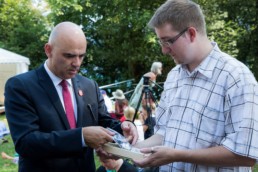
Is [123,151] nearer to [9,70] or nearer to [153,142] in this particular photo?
[153,142]

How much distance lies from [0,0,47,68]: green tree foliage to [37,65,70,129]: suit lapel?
18.0 meters

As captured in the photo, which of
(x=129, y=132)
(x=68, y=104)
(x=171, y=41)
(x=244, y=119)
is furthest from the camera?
(x=129, y=132)

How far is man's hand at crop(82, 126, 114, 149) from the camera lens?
2344 millimetres

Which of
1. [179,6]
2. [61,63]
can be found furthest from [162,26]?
[61,63]

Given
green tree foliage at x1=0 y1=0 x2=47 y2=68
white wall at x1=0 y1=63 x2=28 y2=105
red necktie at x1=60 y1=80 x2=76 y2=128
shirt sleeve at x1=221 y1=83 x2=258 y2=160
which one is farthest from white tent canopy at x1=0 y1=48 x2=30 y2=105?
shirt sleeve at x1=221 y1=83 x2=258 y2=160

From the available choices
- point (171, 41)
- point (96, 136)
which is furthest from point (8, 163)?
point (171, 41)

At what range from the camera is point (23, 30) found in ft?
68.1

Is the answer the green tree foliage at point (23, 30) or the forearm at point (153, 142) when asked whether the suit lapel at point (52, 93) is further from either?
the green tree foliage at point (23, 30)

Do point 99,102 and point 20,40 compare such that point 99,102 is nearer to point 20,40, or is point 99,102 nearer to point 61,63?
point 61,63

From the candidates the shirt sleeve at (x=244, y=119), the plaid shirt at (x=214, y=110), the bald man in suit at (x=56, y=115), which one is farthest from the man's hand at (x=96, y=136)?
the shirt sleeve at (x=244, y=119)

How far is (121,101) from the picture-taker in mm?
8117

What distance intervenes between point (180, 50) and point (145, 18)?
14189mm

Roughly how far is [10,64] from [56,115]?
15700mm

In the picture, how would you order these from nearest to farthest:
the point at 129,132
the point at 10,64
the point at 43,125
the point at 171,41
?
the point at 171,41 < the point at 43,125 < the point at 129,132 < the point at 10,64
